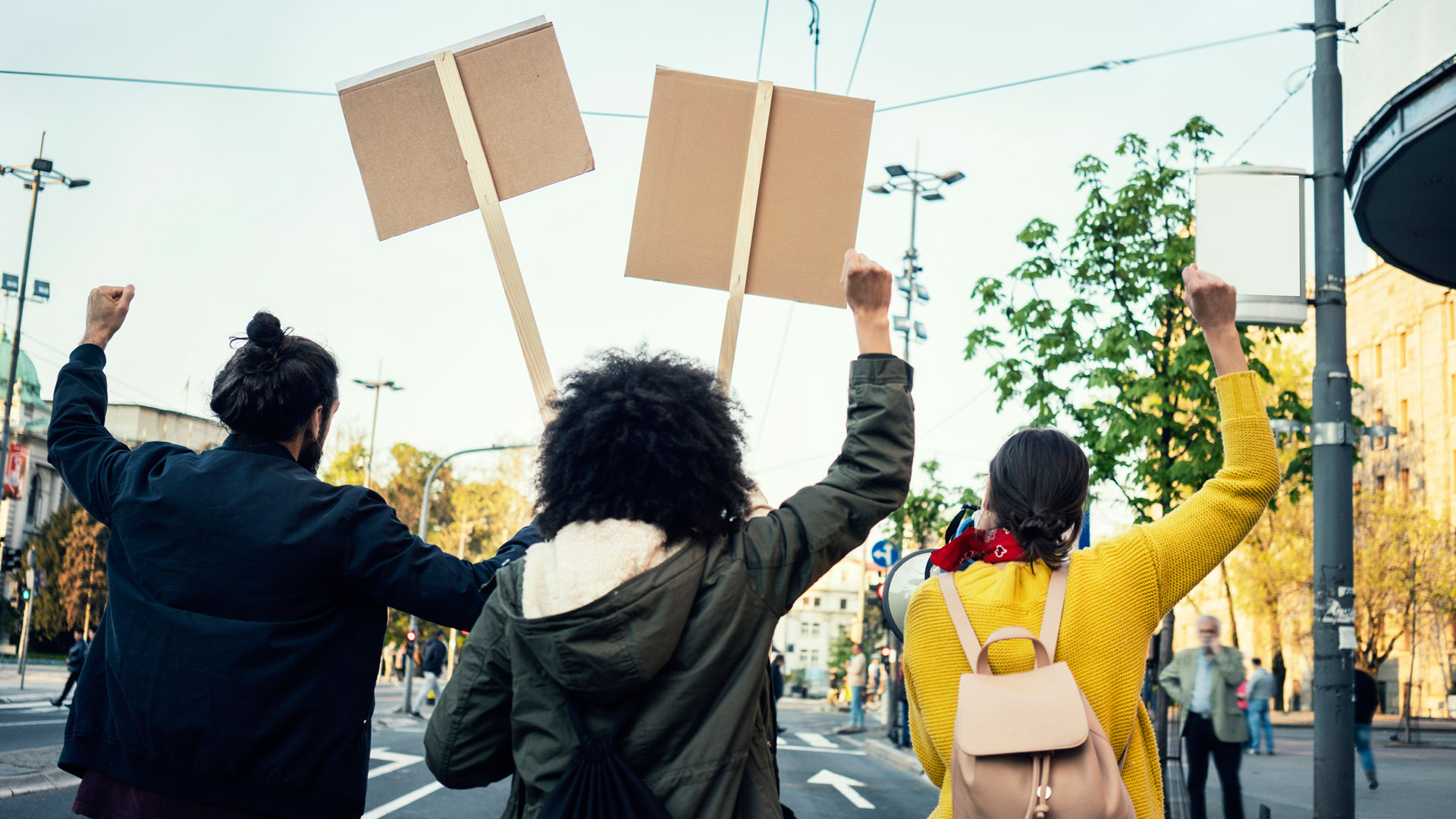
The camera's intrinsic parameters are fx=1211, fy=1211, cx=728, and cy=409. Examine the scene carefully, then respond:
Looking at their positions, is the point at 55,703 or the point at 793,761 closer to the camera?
the point at 793,761

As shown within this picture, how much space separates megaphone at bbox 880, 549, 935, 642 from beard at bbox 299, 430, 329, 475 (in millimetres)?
1288

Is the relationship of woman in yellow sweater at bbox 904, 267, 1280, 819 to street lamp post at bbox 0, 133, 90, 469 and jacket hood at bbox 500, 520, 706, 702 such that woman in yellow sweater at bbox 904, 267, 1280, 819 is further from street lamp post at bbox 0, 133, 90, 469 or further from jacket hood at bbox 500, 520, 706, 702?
street lamp post at bbox 0, 133, 90, 469

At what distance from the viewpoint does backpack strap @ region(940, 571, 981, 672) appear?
7.43 feet

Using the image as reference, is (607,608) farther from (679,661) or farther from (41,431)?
(41,431)

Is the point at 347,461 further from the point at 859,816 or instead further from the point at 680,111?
the point at 680,111

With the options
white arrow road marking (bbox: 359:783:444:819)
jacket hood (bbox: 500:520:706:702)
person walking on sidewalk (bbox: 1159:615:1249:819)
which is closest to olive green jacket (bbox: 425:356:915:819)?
jacket hood (bbox: 500:520:706:702)

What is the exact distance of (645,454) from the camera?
82.7 inches

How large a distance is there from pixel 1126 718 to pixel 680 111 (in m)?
1.67

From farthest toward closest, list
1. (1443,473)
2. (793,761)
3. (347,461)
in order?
(347,461) → (1443,473) → (793,761)

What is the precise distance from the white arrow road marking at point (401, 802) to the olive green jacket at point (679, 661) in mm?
7154

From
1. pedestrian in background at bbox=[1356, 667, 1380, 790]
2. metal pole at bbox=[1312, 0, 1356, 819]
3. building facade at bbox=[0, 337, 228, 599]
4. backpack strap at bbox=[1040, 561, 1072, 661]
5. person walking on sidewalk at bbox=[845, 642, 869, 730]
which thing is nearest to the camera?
backpack strap at bbox=[1040, 561, 1072, 661]

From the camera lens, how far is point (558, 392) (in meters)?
2.28

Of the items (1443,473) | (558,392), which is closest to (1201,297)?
(558,392)

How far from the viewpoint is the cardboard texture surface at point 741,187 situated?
2848mm
